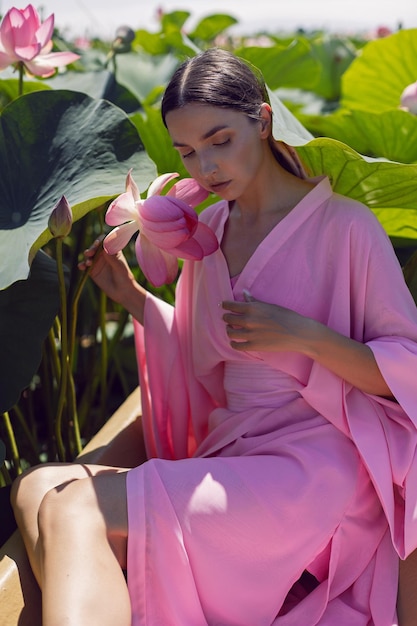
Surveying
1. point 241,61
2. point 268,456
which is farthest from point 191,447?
point 241,61

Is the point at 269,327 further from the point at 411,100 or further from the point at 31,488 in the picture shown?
the point at 411,100

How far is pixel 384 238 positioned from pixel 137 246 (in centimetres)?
41

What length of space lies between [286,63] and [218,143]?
177 cm

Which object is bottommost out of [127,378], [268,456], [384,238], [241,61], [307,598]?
[127,378]

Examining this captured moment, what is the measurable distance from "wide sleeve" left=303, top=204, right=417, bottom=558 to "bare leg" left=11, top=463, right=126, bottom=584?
1.34 ft

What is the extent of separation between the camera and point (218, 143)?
147 centimetres

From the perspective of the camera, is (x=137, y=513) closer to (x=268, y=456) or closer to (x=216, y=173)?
(x=268, y=456)

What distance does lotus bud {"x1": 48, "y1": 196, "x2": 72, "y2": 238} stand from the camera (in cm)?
154

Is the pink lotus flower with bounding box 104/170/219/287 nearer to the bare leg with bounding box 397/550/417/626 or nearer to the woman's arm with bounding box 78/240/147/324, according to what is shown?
the woman's arm with bounding box 78/240/147/324

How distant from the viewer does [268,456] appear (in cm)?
150

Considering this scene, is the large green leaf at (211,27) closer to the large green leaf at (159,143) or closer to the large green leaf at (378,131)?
the large green leaf at (378,131)

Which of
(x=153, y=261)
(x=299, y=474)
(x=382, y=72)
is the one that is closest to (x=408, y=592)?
(x=299, y=474)

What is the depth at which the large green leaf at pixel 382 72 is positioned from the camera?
2705 mm

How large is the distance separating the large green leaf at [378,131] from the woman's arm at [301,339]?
849 mm
